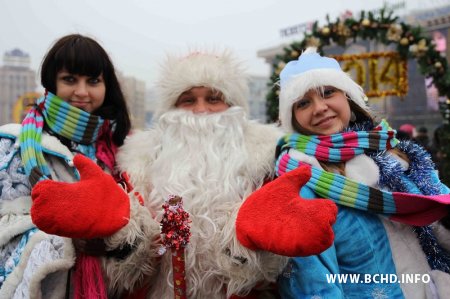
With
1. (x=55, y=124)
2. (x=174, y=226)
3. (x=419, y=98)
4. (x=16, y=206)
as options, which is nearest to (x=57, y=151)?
(x=55, y=124)

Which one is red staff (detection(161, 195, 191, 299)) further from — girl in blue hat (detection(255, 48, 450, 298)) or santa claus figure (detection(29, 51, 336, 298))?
girl in blue hat (detection(255, 48, 450, 298))

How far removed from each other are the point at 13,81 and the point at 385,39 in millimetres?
16116

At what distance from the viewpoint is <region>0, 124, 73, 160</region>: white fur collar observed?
1615 mm

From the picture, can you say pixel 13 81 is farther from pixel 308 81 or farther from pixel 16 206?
pixel 308 81

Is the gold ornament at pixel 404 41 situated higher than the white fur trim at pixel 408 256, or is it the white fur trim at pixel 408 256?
the gold ornament at pixel 404 41

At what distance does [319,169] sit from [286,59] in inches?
114


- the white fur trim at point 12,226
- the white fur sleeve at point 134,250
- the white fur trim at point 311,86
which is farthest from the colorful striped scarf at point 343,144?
the white fur trim at point 12,226

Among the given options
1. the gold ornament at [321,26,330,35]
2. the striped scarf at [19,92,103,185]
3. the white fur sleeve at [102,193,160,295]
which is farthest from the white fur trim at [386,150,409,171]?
the gold ornament at [321,26,330,35]

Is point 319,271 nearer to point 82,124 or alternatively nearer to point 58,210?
point 58,210

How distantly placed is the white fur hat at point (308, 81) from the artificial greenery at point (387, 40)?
2301 millimetres

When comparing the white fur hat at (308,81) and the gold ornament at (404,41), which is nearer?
the white fur hat at (308,81)

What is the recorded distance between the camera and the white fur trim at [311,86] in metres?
1.49

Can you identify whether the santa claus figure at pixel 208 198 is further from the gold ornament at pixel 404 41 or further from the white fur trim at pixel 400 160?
Answer: the gold ornament at pixel 404 41

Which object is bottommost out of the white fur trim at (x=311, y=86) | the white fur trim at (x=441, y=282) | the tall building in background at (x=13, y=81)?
the white fur trim at (x=441, y=282)
